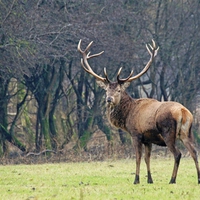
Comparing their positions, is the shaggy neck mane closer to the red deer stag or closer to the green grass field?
the red deer stag

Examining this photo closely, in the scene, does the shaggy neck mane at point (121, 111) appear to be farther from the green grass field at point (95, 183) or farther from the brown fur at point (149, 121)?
the green grass field at point (95, 183)

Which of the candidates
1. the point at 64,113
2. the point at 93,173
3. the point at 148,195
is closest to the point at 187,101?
the point at 64,113

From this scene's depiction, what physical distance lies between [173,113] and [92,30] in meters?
10.5

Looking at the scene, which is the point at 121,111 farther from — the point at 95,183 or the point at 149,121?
the point at 95,183

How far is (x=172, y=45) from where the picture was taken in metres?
28.3

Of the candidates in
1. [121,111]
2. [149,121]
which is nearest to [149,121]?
[149,121]

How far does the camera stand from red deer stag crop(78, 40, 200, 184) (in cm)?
1459

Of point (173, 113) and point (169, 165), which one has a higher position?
point (173, 113)

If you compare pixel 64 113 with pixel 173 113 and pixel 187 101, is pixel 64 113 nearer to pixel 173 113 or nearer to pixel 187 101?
pixel 187 101

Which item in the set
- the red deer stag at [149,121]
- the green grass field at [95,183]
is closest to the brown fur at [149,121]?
the red deer stag at [149,121]

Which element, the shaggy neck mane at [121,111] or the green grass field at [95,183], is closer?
the green grass field at [95,183]

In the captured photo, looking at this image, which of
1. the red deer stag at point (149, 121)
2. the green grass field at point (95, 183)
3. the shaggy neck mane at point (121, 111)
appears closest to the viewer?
the green grass field at point (95, 183)

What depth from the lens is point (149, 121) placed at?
1510cm

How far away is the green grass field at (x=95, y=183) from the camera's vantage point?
42.4ft
